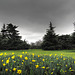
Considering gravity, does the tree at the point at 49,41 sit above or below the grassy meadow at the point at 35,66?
above

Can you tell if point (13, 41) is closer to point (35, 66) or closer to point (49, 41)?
point (49, 41)

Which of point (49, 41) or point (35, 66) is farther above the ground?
point (49, 41)

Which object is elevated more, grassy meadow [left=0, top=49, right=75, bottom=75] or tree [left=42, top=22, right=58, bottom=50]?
tree [left=42, top=22, right=58, bottom=50]

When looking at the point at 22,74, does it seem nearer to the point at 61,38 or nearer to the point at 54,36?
the point at 54,36

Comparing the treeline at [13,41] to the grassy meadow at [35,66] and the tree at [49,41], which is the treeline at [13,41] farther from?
the grassy meadow at [35,66]

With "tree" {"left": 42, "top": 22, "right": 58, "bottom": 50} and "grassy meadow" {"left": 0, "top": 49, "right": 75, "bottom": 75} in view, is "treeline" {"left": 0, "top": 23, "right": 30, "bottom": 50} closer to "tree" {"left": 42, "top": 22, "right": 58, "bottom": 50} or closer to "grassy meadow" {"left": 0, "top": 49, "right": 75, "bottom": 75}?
"tree" {"left": 42, "top": 22, "right": 58, "bottom": 50}

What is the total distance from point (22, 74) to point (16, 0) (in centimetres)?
739

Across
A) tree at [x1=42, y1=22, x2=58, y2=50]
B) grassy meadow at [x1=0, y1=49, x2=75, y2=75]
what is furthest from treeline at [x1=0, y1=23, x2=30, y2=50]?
grassy meadow at [x1=0, y1=49, x2=75, y2=75]

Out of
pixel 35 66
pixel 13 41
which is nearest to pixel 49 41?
pixel 13 41

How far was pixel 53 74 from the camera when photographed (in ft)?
7.52

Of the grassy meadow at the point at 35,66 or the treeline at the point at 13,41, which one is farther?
the treeline at the point at 13,41

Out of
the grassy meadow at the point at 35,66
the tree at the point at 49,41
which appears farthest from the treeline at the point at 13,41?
the grassy meadow at the point at 35,66

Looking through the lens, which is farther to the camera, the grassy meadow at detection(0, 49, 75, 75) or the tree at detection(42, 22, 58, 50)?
the tree at detection(42, 22, 58, 50)

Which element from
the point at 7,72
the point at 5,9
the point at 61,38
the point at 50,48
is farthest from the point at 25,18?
the point at 61,38
